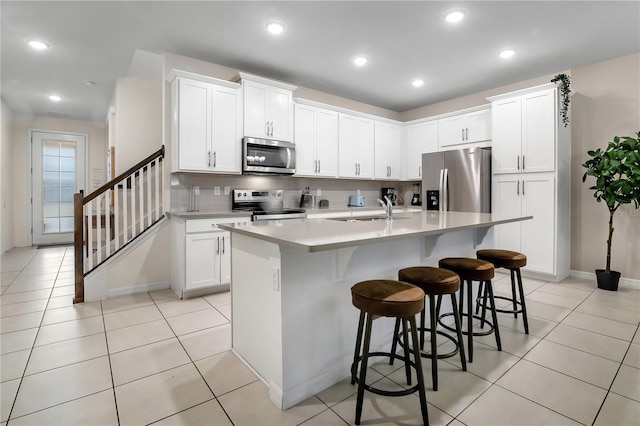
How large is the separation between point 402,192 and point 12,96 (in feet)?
23.5

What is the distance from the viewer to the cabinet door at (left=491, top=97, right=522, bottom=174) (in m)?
4.27

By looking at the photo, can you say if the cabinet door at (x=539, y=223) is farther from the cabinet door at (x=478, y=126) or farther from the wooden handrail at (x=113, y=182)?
the wooden handrail at (x=113, y=182)

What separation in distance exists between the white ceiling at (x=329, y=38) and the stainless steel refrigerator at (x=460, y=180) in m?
1.11

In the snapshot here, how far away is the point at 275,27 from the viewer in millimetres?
3154

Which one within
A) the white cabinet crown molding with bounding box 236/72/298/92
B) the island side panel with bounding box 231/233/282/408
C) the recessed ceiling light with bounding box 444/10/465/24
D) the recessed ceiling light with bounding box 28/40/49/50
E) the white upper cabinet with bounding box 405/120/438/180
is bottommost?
the island side panel with bounding box 231/233/282/408

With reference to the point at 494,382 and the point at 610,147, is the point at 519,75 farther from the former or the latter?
the point at 494,382

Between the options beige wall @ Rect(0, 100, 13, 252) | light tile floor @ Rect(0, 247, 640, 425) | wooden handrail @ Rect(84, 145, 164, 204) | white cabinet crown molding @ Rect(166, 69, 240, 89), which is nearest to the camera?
light tile floor @ Rect(0, 247, 640, 425)

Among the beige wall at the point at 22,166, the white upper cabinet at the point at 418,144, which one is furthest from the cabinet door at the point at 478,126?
the beige wall at the point at 22,166

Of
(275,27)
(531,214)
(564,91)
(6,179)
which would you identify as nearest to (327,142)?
(275,27)

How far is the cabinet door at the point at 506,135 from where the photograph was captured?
4.27m

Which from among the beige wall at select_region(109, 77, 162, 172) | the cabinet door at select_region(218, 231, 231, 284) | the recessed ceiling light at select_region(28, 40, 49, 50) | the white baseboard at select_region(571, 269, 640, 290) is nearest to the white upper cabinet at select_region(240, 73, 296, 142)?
the cabinet door at select_region(218, 231, 231, 284)

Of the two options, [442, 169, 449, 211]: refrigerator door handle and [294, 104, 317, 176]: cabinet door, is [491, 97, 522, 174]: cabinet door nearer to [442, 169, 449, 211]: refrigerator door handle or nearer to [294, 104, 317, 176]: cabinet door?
[442, 169, 449, 211]: refrigerator door handle

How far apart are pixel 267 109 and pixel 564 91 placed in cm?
368

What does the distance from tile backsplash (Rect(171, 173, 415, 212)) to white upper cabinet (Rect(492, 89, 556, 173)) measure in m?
2.05
